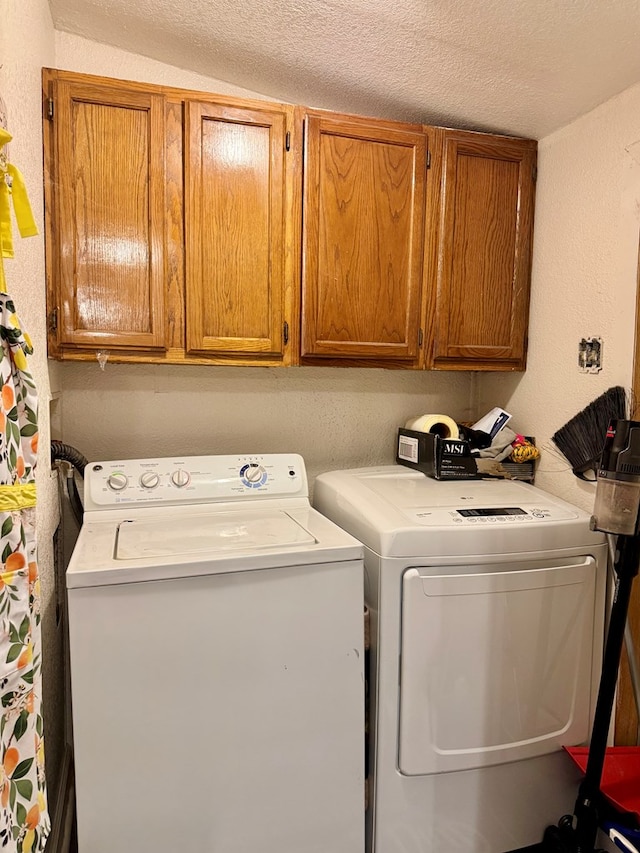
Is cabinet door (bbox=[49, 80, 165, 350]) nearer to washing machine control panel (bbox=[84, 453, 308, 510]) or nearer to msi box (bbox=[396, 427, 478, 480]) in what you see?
washing machine control panel (bbox=[84, 453, 308, 510])

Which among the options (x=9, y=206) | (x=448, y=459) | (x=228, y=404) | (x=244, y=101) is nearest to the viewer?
(x=9, y=206)

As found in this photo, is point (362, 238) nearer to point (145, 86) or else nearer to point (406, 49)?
point (406, 49)

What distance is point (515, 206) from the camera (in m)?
1.98

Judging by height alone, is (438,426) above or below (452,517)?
above

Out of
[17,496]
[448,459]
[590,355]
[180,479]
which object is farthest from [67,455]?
[590,355]

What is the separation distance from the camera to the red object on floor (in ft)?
4.78

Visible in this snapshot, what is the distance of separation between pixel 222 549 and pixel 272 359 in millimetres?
682

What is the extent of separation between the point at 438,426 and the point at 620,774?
1.16 m

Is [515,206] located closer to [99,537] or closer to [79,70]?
[79,70]

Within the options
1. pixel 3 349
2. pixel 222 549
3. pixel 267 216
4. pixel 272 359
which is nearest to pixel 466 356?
pixel 272 359

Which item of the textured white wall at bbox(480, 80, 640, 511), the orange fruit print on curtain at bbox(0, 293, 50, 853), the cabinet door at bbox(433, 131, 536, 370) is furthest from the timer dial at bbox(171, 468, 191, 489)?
the textured white wall at bbox(480, 80, 640, 511)

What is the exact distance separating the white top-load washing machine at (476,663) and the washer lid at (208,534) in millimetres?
227

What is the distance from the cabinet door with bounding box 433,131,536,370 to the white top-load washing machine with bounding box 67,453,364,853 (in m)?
0.91

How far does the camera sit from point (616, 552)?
1.36 m
